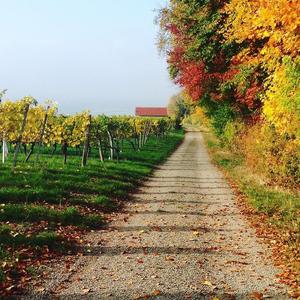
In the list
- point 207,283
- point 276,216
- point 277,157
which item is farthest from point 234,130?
point 207,283

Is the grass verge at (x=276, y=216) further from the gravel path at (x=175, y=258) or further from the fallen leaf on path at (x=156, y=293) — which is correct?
the fallen leaf on path at (x=156, y=293)

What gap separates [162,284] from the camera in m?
7.05

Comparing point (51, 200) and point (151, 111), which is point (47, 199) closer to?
point (51, 200)

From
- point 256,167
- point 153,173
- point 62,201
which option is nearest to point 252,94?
point 256,167

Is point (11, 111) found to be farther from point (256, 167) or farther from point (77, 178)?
point (256, 167)

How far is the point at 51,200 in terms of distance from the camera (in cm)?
1260

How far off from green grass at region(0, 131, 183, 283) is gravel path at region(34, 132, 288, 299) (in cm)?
87

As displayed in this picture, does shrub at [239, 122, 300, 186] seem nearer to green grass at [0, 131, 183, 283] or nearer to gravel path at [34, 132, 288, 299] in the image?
gravel path at [34, 132, 288, 299]

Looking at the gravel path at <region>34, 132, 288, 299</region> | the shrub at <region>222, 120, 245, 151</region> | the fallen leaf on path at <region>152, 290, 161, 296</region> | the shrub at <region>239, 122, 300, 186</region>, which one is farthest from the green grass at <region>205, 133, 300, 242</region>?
the shrub at <region>222, 120, 245, 151</region>

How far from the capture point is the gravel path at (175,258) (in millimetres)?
6832

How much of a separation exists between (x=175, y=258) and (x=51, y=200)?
5280mm

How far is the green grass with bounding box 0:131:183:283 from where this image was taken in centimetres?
921

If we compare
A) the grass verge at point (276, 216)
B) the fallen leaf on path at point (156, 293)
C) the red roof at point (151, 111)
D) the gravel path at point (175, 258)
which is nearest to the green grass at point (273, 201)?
the grass verge at point (276, 216)

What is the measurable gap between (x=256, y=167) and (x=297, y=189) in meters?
4.17
